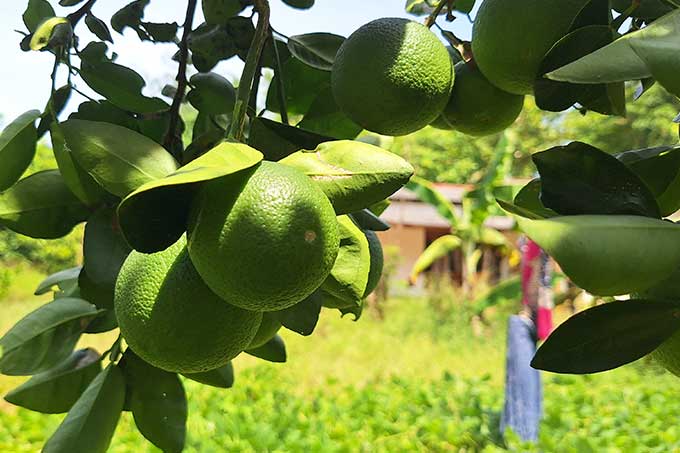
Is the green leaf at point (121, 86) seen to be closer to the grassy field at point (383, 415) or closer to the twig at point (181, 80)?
the twig at point (181, 80)

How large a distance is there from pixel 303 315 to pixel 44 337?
0.36 m

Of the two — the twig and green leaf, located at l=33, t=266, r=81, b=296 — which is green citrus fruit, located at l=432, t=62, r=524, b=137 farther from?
green leaf, located at l=33, t=266, r=81, b=296

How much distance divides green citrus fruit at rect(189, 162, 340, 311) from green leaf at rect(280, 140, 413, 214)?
2cm

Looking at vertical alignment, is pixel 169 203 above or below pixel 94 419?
above

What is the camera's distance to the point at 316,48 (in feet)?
2.19

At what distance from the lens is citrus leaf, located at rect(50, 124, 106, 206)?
52 centimetres

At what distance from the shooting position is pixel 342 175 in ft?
1.36

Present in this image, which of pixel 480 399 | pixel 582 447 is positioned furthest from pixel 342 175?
pixel 480 399

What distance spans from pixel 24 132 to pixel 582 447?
1361 mm

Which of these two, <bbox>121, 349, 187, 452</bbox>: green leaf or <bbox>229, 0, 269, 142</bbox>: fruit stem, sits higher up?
<bbox>229, 0, 269, 142</bbox>: fruit stem

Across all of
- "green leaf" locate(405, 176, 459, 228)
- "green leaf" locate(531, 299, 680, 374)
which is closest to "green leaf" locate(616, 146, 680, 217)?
A: "green leaf" locate(531, 299, 680, 374)

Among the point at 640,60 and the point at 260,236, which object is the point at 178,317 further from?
the point at 640,60

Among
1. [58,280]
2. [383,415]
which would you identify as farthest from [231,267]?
[383,415]

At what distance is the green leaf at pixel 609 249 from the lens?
12.9 inches
